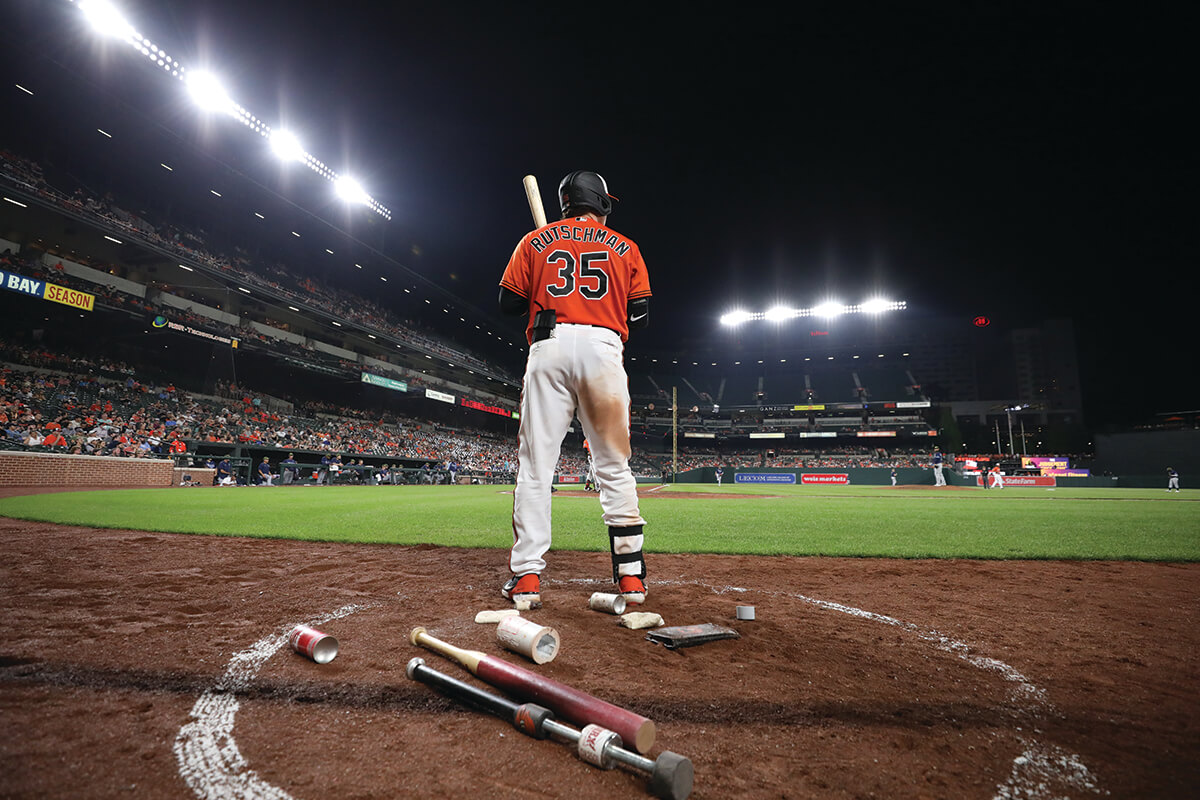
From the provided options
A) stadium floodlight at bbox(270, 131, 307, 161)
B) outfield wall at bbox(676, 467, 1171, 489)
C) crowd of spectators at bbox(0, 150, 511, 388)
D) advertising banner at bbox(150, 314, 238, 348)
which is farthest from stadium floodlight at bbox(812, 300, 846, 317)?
advertising banner at bbox(150, 314, 238, 348)

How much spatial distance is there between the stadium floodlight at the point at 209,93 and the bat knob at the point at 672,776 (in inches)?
1181

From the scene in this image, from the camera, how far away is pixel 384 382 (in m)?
31.9

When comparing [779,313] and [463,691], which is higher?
[779,313]

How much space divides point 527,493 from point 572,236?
1609mm

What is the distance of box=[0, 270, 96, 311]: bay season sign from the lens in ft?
55.8

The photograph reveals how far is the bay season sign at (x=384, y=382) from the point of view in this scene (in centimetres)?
3084

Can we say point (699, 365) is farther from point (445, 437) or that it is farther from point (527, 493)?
point (527, 493)

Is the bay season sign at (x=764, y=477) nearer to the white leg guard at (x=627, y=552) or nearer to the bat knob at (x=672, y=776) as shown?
the white leg guard at (x=627, y=552)

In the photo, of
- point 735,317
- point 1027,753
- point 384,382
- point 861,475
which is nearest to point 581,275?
point 1027,753

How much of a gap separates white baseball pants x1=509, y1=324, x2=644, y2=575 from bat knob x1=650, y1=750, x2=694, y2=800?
174 cm

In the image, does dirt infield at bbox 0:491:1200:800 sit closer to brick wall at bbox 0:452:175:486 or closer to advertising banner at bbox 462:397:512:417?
brick wall at bbox 0:452:175:486

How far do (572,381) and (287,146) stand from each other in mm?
30262

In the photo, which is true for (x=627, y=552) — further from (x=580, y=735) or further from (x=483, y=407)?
(x=483, y=407)

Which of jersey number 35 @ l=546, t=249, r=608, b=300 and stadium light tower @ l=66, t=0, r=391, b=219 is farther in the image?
stadium light tower @ l=66, t=0, r=391, b=219
